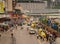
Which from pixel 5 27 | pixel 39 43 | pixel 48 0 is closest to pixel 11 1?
pixel 5 27

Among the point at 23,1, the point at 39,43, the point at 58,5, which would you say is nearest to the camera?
the point at 39,43

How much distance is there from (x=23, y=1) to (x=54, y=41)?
24.3 metres

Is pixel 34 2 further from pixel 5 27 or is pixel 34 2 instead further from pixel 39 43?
pixel 39 43

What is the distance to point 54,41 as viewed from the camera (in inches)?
283

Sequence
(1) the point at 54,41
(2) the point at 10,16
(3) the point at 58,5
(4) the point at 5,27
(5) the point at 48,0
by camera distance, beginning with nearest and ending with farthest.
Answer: (1) the point at 54,41, (4) the point at 5,27, (2) the point at 10,16, (3) the point at 58,5, (5) the point at 48,0

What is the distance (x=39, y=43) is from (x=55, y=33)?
0.67 metres

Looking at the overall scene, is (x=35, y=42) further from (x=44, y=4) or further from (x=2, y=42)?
(x=44, y=4)

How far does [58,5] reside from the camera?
1312 inches

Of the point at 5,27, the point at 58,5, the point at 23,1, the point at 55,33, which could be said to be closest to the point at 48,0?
the point at 58,5

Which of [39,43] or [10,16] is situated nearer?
[39,43]

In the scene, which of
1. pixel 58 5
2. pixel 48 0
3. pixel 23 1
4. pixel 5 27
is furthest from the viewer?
pixel 48 0

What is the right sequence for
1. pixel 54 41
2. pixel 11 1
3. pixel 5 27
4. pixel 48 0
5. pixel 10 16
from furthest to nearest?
1. pixel 48 0
2. pixel 11 1
3. pixel 10 16
4. pixel 5 27
5. pixel 54 41

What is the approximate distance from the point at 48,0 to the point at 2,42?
28.2 metres

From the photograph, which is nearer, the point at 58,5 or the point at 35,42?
the point at 35,42
